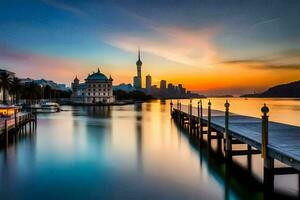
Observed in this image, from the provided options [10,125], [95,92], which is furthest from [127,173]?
[95,92]

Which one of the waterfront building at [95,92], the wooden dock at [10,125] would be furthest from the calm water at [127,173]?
the waterfront building at [95,92]

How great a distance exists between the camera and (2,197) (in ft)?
45.2

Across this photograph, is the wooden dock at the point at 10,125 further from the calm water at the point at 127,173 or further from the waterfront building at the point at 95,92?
the waterfront building at the point at 95,92

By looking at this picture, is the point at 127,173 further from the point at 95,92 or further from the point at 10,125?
the point at 95,92

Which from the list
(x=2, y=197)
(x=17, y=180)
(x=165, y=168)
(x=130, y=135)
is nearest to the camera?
(x=2, y=197)

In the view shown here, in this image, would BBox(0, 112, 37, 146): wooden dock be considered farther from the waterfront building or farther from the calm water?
the waterfront building

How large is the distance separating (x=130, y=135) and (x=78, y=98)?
111 m

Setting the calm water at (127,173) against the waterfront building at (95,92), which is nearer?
the calm water at (127,173)

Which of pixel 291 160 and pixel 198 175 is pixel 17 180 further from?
pixel 291 160

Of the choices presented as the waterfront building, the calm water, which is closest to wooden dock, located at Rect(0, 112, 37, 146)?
the calm water

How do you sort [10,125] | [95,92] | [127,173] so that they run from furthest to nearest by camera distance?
[95,92], [10,125], [127,173]

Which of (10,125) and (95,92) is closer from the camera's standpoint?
(10,125)

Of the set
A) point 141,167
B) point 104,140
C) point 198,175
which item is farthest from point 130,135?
point 198,175

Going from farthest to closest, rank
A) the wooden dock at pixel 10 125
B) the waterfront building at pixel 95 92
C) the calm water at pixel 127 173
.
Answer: the waterfront building at pixel 95 92
the wooden dock at pixel 10 125
the calm water at pixel 127 173
